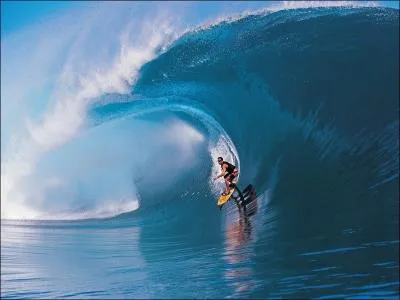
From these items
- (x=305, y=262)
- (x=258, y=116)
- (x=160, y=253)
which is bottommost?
(x=305, y=262)

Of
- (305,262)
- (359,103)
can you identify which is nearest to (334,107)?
(359,103)

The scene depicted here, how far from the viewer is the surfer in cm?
462

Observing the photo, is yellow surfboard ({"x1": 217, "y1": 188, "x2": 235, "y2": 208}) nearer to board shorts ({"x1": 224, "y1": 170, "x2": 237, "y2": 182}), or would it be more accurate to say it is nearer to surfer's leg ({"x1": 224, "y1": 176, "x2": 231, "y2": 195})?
surfer's leg ({"x1": 224, "y1": 176, "x2": 231, "y2": 195})

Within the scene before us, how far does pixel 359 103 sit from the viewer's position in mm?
5719

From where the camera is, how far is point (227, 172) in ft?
16.3

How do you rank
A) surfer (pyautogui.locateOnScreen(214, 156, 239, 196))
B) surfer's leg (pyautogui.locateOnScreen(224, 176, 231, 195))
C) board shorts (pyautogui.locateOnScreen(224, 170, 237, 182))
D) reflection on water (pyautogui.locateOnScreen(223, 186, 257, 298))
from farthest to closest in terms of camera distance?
board shorts (pyautogui.locateOnScreen(224, 170, 237, 182)), surfer (pyautogui.locateOnScreen(214, 156, 239, 196)), surfer's leg (pyautogui.locateOnScreen(224, 176, 231, 195)), reflection on water (pyautogui.locateOnScreen(223, 186, 257, 298))

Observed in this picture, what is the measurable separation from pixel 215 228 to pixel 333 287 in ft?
4.81

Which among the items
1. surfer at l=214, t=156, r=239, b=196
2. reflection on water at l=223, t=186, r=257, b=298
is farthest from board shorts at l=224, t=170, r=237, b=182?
reflection on water at l=223, t=186, r=257, b=298

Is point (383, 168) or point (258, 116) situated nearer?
point (383, 168)

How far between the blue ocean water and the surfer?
10 centimetres

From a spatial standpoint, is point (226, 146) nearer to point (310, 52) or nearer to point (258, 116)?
point (258, 116)

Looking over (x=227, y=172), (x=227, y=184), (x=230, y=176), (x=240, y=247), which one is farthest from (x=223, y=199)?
(x=240, y=247)

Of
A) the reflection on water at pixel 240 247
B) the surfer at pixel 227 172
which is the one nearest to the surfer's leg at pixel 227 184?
the surfer at pixel 227 172

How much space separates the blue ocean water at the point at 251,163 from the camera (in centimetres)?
371
